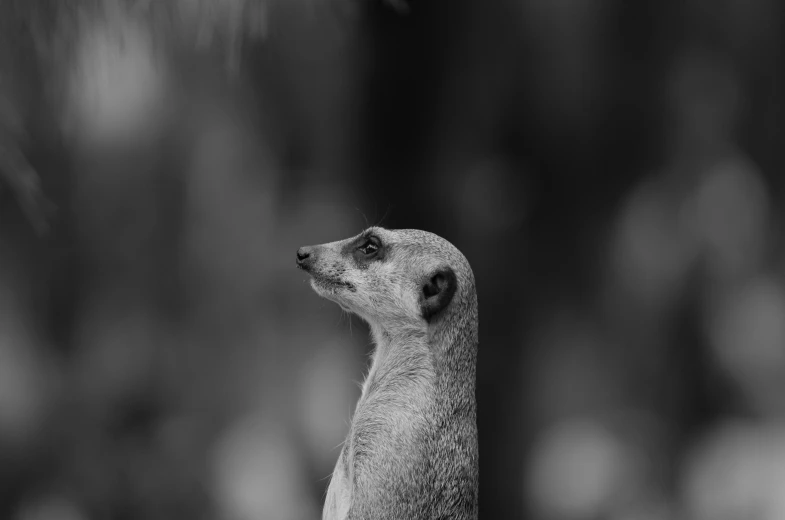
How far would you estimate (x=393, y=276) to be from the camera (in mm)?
1552

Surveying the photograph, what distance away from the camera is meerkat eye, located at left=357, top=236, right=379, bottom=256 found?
1587 mm

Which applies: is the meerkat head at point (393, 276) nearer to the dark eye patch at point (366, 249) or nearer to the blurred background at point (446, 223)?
the dark eye patch at point (366, 249)

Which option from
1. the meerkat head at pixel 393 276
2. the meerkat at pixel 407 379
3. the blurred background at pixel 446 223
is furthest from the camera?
the blurred background at pixel 446 223

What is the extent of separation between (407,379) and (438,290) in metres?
0.18

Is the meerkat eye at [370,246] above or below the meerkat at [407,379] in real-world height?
above

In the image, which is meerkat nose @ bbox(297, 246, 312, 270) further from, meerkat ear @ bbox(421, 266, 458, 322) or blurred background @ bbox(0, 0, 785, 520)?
blurred background @ bbox(0, 0, 785, 520)

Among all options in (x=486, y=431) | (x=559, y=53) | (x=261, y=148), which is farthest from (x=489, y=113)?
(x=486, y=431)

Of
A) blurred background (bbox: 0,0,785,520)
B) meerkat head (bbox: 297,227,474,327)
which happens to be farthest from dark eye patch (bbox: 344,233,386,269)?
blurred background (bbox: 0,0,785,520)

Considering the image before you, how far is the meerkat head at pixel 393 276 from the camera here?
153 cm

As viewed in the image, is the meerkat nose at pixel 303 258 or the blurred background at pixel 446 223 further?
the blurred background at pixel 446 223

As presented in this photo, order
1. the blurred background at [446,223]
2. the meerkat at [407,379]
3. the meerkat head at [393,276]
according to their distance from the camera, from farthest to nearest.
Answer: the blurred background at [446,223] < the meerkat head at [393,276] < the meerkat at [407,379]

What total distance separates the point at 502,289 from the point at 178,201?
156 centimetres

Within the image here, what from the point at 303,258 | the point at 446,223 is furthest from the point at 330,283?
the point at 446,223

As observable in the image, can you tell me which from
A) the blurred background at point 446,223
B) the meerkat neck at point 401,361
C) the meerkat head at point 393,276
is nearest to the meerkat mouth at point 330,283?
the meerkat head at point 393,276
